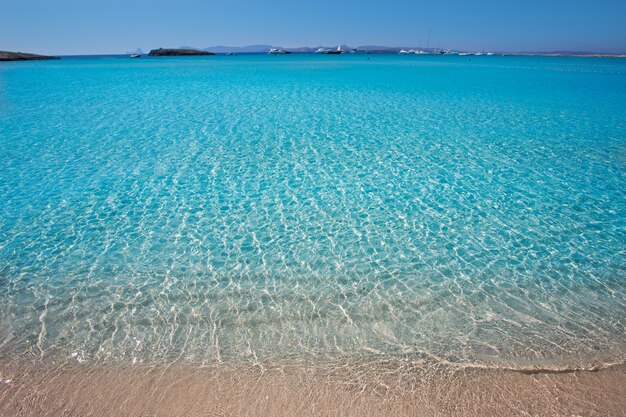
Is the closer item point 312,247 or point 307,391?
point 307,391

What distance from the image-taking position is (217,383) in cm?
338

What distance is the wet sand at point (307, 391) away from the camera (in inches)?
123

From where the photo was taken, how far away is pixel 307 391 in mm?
3316

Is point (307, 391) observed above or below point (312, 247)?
below

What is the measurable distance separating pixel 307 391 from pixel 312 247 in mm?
2541

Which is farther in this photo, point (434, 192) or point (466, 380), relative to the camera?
point (434, 192)

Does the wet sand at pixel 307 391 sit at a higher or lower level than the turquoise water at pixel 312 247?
lower

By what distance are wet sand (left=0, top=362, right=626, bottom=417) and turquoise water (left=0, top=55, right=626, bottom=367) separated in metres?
0.18

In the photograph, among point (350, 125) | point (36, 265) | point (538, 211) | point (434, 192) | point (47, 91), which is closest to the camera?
point (36, 265)

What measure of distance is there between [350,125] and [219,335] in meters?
10.7

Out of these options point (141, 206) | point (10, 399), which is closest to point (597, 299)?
point (10, 399)

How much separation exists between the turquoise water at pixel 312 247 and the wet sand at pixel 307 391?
7.1 inches

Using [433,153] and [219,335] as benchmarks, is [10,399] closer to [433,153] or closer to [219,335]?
[219,335]

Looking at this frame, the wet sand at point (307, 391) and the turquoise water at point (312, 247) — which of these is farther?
the turquoise water at point (312, 247)
